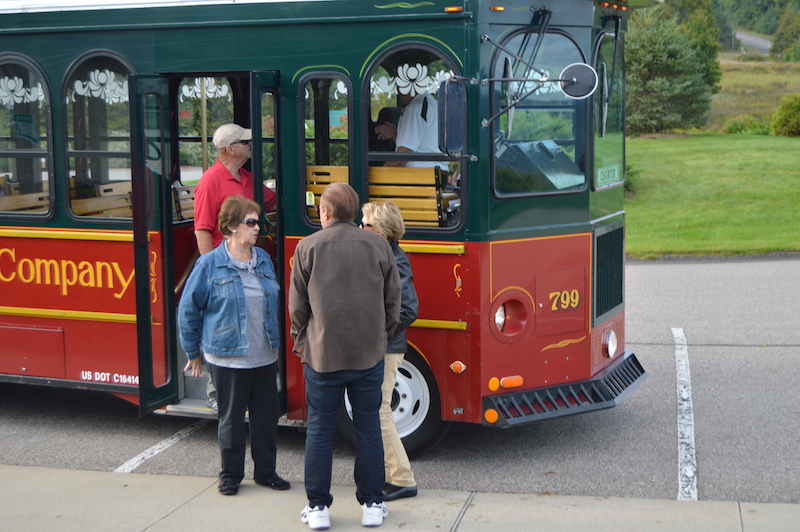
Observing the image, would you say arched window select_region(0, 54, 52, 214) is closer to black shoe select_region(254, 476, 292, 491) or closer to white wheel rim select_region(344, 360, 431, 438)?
black shoe select_region(254, 476, 292, 491)

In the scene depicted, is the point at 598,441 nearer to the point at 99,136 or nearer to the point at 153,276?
the point at 153,276

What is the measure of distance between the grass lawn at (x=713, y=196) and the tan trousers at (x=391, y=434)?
10.3 metres

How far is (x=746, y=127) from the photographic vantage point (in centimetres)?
3017

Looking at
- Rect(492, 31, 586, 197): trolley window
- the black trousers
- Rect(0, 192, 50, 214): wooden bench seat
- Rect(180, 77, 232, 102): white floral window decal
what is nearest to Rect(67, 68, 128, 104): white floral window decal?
Rect(0, 192, 50, 214): wooden bench seat

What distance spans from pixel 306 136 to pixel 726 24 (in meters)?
59.3

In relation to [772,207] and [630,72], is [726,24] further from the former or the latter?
[772,207]

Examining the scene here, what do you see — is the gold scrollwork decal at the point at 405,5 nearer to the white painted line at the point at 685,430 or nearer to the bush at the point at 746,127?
the white painted line at the point at 685,430

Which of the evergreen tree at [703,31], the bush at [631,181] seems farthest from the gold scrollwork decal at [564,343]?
the evergreen tree at [703,31]

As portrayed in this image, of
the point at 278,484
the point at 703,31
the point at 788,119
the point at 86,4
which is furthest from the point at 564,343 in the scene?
the point at 703,31

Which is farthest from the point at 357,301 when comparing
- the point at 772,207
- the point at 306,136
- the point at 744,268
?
the point at 772,207

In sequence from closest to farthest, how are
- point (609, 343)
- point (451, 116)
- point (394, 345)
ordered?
1. point (394, 345)
2. point (451, 116)
3. point (609, 343)

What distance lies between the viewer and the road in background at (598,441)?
5.20 meters

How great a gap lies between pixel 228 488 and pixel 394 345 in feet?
3.97

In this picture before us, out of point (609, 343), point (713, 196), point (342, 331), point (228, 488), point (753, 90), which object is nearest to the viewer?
point (342, 331)
